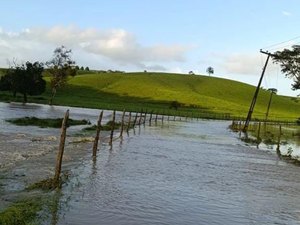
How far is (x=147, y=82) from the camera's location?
18312 cm

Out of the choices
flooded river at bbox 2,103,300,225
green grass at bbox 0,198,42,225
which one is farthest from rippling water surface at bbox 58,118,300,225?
green grass at bbox 0,198,42,225

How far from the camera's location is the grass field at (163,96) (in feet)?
447

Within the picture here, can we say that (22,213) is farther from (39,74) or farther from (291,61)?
(39,74)

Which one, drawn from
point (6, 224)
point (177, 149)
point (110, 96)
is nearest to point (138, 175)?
point (6, 224)

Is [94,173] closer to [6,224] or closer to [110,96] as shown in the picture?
[6,224]

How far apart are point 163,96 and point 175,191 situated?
444 feet

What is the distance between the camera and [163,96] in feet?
506

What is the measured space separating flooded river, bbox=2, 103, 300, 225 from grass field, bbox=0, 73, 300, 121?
89399 millimetres

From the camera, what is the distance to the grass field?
447 ft

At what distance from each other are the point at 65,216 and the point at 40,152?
14.5 meters

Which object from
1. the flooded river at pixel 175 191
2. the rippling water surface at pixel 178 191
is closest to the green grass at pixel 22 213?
the flooded river at pixel 175 191

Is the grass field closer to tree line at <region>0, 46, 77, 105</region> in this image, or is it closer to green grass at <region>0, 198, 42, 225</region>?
tree line at <region>0, 46, 77, 105</region>

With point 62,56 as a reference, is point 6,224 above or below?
below

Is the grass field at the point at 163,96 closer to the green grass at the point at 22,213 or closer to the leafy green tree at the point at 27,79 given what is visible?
the leafy green tree at the point at 27,79
